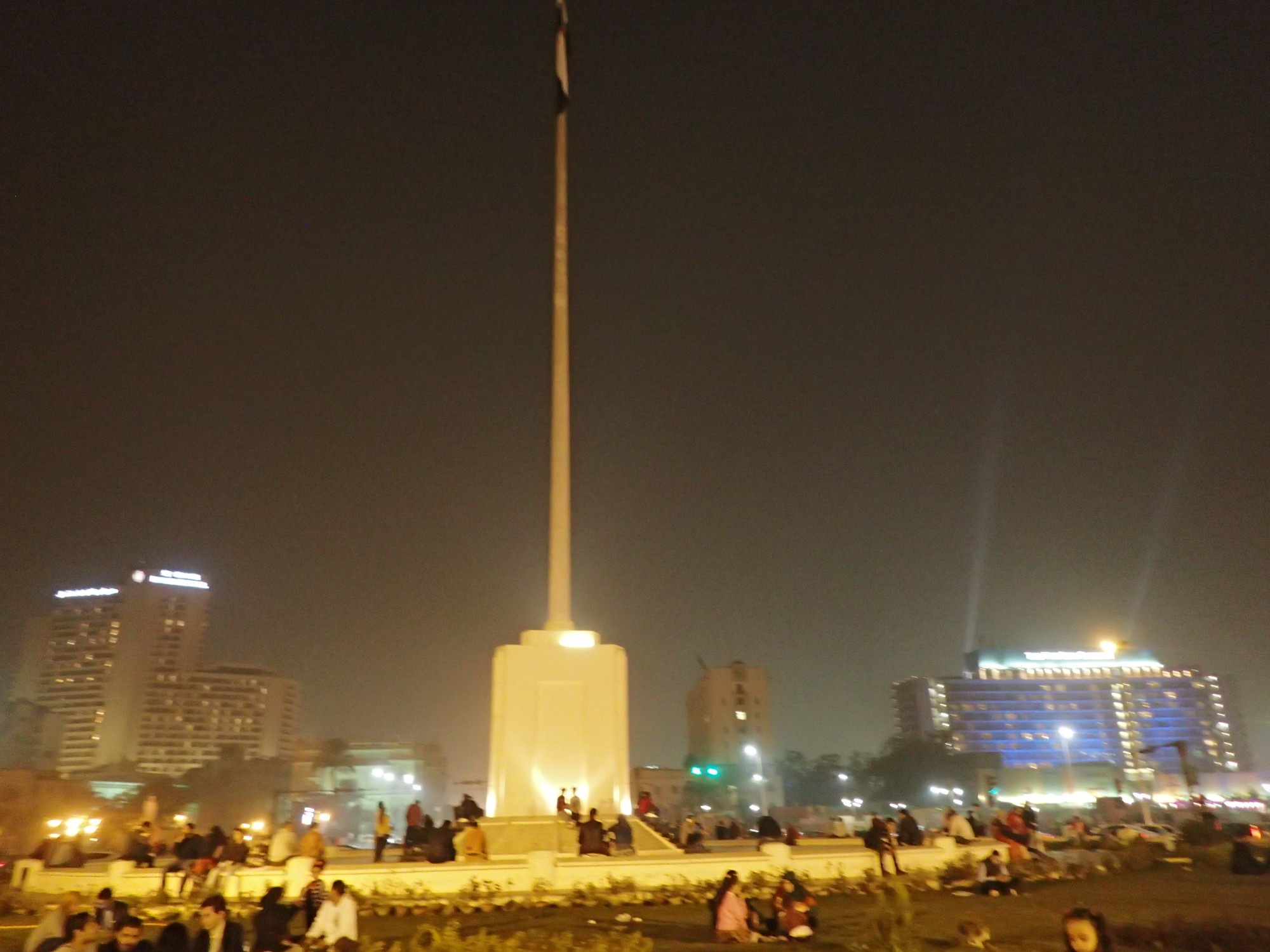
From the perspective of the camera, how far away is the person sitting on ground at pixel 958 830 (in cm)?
2000

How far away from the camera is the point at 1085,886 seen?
1695cm

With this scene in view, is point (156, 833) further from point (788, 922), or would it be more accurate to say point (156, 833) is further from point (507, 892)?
point (788, 922)

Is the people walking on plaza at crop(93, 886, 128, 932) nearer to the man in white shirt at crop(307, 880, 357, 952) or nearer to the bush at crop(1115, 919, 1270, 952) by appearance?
the man in white shirt at crop(307, 880, 357, 952)

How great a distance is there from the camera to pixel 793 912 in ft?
40.7

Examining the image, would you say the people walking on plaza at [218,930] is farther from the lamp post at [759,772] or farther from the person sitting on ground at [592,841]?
the lamp post at [759,772]

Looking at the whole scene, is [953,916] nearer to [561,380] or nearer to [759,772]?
[561,380]

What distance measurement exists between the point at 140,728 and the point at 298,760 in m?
64.1

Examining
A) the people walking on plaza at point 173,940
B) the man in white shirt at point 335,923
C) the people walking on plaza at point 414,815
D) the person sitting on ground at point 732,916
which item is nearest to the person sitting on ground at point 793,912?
the person sitting on ground at point 732,916

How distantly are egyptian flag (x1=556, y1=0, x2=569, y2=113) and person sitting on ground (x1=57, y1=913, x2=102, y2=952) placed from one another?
2462 cm

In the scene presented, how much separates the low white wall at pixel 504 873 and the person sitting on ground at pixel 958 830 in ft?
7.46

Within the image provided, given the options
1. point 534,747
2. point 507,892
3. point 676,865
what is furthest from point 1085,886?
point 534,747

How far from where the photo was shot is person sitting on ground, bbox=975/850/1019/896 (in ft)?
51.9

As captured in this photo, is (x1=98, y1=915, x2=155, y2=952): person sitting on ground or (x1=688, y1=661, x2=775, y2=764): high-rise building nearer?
(x1=98, y1=915, x2=155, y2=952): person sitting on ground

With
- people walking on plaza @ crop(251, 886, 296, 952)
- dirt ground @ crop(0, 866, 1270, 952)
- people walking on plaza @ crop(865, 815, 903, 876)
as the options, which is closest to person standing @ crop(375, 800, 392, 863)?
dirt ground @ crop(0, 866, 1270, 952)
